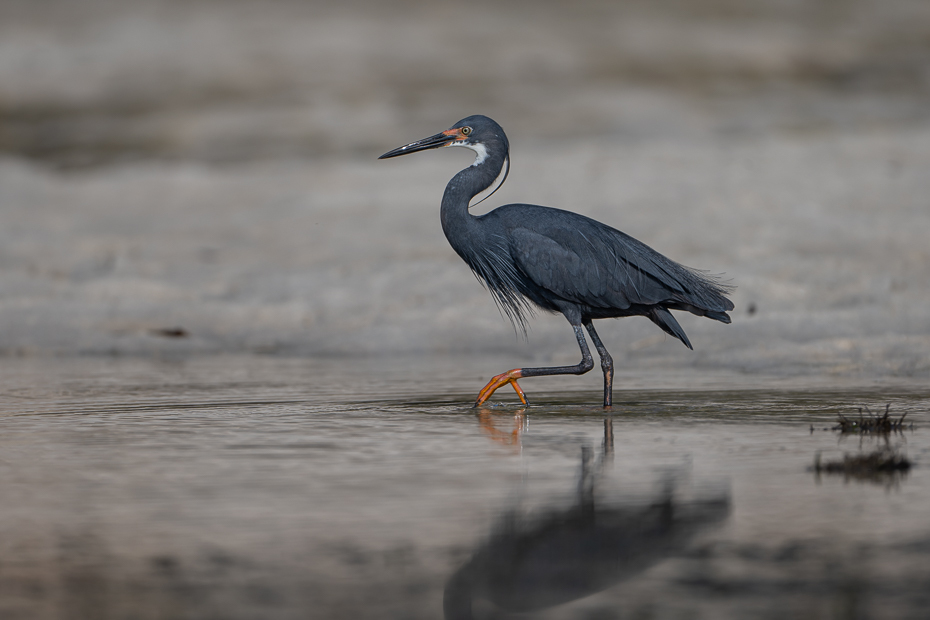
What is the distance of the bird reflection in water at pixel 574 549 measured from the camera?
3.37 metres

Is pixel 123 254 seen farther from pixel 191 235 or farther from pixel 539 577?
pixel 539 577

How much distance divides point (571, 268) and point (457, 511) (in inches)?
148

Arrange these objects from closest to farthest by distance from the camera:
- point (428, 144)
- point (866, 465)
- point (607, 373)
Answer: point (866, 465)
point (607, 373)
point (428, 144)

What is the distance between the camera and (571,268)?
786 cm

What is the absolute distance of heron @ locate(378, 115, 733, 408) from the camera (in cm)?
789

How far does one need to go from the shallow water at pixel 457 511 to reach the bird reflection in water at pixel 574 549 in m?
0.01

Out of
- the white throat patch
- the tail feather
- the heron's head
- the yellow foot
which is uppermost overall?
the heron's head

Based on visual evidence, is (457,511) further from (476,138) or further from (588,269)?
(476,138)

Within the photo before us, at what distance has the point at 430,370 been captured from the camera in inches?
377

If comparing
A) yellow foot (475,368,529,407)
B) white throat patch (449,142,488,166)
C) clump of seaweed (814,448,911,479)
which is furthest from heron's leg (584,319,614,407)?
clump of seaweed (814,448,911,479)

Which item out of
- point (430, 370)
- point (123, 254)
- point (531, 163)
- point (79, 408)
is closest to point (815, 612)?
point (79, 408)

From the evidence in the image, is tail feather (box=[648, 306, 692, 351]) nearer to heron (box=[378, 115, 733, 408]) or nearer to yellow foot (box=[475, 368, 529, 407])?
heron (box=[378, 115, 733, 408])

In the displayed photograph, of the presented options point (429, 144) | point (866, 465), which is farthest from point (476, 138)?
point (866, 465)

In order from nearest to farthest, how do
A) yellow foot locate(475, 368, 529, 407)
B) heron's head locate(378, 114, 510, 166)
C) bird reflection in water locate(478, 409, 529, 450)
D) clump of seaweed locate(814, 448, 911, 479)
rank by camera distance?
clump of seaweed locate(814, 448, 911, 479) < bird reflection in water locate(478, 409, 529, 450) < yellow foot locate(475, 368, 529, 407) < heron's head locate(378, 114, 510, 166)
